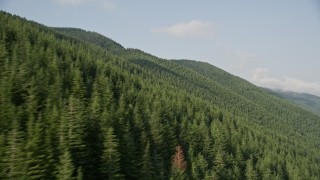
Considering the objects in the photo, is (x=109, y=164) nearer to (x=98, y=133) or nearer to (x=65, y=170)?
(x=65, y=170)

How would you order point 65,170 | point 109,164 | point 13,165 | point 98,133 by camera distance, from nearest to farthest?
1. point 13,165
2. point 65,170
3. point 109,164
4. point 98,133

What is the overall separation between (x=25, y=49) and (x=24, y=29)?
4025 cm

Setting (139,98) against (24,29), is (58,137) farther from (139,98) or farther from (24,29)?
(24,29)

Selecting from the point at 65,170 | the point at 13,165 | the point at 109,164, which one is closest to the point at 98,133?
the point at 109,164

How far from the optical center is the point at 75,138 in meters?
63.7

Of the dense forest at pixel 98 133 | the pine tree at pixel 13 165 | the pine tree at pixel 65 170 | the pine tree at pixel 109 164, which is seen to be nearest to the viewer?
the pine tree at pixel 13 165

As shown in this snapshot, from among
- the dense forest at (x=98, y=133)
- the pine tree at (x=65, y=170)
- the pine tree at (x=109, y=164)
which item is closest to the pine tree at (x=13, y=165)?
the dense forest at (x=98, y=133)

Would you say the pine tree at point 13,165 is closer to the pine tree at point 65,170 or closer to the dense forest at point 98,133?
the dense forest at point 98,133

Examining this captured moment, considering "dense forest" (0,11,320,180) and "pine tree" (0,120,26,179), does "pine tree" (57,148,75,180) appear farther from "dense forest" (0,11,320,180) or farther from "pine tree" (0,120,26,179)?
"pine tree" (0,120,26,179)

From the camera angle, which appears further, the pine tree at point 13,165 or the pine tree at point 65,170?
the pine tree at point 65,170

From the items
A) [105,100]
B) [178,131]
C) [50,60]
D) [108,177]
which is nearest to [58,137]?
[108,177]

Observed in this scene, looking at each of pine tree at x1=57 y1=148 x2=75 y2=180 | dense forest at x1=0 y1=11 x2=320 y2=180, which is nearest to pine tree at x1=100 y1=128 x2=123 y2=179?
dense forest at x1=0 y1=11 x2=320 y2=180

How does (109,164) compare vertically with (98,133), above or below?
below

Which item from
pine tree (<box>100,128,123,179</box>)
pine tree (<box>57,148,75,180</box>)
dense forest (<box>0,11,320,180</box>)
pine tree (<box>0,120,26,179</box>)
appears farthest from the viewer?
pine tree (<box>100,128,123,179</box>)
